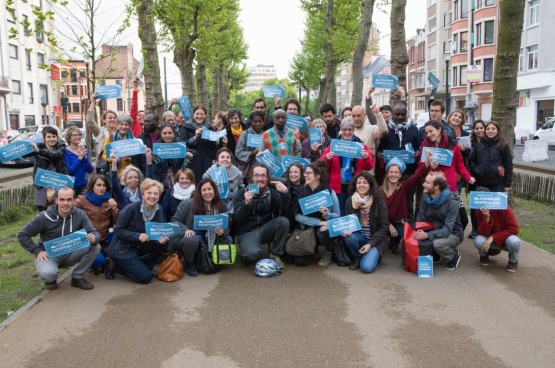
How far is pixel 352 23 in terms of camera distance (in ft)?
102

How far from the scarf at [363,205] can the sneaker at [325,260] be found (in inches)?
27.4

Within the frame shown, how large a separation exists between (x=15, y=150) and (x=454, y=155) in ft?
20.7

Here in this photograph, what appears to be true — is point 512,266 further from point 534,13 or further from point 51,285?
point 534,13

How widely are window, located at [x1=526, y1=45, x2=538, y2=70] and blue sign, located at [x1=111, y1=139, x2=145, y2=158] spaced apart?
41.5m

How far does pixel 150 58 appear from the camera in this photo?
1469cm

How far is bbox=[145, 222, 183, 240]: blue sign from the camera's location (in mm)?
6762

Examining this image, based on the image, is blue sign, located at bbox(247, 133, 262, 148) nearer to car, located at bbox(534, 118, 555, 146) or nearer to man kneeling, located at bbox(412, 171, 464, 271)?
man kneeling, located at bbox(412, 171, 464, 271)

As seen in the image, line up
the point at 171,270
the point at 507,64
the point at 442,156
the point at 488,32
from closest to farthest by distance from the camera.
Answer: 1. the point at 171,270
2. the point at 442,156
3. the point at 507,64
4. the point at 488,32

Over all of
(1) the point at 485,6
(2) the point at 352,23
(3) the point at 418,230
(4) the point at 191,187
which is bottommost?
(3) the point at 418,230

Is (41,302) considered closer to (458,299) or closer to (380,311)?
(380,311)

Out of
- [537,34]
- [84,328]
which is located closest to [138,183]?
[84,328]

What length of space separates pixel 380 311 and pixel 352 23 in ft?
90.9

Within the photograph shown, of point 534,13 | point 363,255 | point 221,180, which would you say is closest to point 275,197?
point 221,180

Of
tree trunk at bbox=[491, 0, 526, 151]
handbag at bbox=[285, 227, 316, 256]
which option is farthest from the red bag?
tree trunk at bbox=[491, 0, 526, 151]
